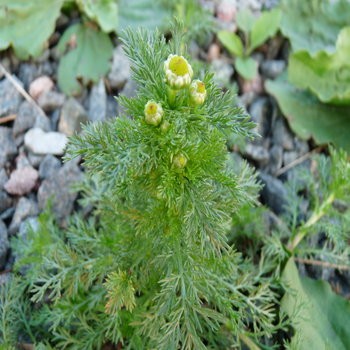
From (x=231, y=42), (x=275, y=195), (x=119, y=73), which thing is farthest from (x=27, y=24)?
(x=275, y=195)

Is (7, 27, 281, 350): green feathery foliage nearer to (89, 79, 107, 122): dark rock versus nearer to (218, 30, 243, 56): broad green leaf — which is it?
(89, 79, 107, 122): dark rock

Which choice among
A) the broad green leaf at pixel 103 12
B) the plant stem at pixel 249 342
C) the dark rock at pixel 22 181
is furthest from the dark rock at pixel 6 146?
the plant stem at pixel 249 342

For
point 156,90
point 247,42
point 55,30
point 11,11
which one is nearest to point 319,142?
point 247,42

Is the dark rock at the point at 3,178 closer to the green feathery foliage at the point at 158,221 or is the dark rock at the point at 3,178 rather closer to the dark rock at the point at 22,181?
the dark rock at the point at 22,181

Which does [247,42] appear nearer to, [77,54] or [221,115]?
[77,54]

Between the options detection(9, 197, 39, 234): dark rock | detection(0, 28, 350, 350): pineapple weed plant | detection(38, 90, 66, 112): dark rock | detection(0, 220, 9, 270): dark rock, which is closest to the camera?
detection(0, 28, 350, 350): pineapple weed plant

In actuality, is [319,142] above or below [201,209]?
below

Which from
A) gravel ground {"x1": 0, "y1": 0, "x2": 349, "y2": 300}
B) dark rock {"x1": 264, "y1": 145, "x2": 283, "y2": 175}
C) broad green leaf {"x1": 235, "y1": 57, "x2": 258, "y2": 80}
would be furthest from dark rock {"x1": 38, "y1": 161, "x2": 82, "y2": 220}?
broad green leaf {"x1": 235, "y1": 57, "x2": 258, "y2": 80}
